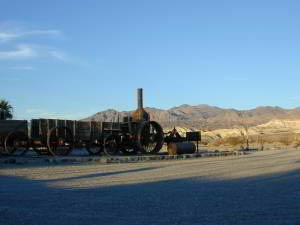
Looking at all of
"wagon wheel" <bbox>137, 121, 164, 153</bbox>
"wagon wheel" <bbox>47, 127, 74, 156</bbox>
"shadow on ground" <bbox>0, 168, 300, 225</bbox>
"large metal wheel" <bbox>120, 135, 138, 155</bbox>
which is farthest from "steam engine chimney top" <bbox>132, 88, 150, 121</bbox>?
"shadow on ground" <bbox>0, 168, 300, 225</bbox>

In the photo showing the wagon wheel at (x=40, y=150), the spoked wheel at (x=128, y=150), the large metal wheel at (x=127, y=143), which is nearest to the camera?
the wagon wheel at (x=40, y=150)

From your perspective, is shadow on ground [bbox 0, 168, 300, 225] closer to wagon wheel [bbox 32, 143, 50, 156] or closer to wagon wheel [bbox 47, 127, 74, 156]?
wagon wheel [bbox 47, 127, 74, 156]

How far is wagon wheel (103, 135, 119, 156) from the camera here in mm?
31208

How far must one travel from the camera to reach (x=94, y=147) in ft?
106

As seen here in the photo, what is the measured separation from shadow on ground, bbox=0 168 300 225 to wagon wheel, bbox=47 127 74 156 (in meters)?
12.6

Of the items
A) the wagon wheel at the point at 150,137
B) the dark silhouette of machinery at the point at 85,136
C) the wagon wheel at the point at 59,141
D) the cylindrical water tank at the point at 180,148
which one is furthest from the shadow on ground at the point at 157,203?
the wagon wheel at the point at 150,137

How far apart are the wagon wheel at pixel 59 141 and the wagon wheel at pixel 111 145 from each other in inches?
111

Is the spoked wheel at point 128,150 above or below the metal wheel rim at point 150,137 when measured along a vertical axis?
below

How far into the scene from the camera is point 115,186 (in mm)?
14320

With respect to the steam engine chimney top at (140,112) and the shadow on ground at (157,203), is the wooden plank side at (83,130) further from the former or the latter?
the shadow on ground at (157,203)

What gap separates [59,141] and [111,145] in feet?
13.4

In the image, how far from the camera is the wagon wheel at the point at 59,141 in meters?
27.9

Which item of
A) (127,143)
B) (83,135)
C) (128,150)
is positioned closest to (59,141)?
(83,135)

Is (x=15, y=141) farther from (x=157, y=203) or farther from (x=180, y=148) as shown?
(x=157, y=203)
